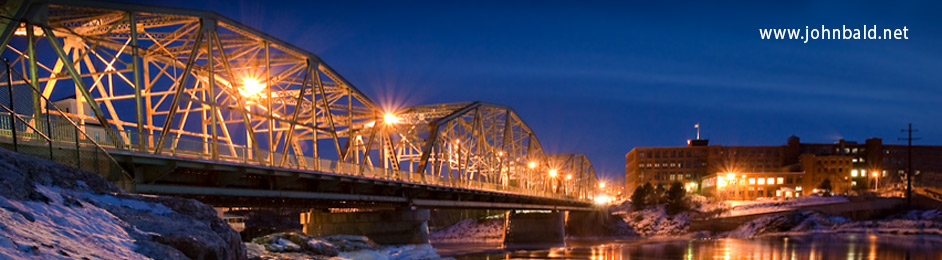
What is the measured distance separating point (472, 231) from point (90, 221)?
119 m

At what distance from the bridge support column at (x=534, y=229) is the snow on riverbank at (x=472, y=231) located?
23.6m

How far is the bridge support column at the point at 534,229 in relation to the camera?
97.9 m

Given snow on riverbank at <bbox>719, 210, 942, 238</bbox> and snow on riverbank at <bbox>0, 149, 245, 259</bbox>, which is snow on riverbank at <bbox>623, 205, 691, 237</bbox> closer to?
snow on riverbank at <bbox>719, 210, 942, 238</bbox>

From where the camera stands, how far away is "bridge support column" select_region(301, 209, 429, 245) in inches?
1950

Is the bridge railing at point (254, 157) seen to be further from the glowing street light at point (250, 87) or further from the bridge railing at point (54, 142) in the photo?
the glowing street light at point (250, 87)

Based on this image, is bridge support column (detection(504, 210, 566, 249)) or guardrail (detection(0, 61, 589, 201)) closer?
guardrail (detection(0, 61, 589, 201))

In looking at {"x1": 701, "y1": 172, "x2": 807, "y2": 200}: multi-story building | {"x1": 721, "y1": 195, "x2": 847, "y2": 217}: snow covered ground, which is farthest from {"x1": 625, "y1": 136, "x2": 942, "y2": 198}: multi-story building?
{"x1": 721, "y1": 195, "x2": 847, "y2": 217}: snow covered ground

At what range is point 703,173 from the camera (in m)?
200

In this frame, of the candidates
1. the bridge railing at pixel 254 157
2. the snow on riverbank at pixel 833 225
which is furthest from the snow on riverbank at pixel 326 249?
the snow on riverbank at pixel 833 225

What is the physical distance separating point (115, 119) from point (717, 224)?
93.1 meters

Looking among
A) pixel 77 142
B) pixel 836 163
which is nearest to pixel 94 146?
pixel 77 142

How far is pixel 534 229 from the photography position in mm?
99312

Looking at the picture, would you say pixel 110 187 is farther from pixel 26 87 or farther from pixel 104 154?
pixel 26 87

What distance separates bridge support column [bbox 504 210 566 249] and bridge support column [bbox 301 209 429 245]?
46172mm
